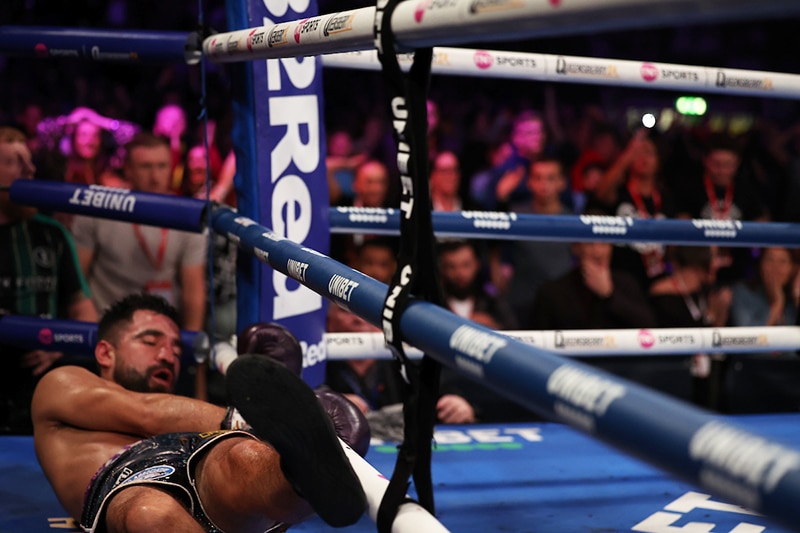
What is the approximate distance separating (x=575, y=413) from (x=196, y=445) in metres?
0.95

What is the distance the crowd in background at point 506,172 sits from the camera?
3.07 meters

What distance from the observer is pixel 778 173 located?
388 centimetres

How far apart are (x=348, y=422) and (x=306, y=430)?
445mm

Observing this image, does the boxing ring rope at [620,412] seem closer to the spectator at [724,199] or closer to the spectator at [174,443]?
the spectator at [174,443]

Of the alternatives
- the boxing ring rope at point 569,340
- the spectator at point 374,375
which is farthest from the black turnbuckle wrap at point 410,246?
the spectator at point 374,375

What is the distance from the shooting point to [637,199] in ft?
11.5

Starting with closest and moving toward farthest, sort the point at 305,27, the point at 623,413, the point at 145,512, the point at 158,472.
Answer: the point at 623,413, the point at 305,27, the point at 145,512, the point at 158,472

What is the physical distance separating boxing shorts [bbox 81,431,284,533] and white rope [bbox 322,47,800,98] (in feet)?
3.06

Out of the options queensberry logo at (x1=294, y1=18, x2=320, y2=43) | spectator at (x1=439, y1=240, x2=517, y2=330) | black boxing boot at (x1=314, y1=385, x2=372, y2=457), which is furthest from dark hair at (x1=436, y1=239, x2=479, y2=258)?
A: queensberry logo at (x1=294, y1=18, x2=320, y2=43)

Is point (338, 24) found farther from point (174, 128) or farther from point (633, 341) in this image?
point (174, 128)

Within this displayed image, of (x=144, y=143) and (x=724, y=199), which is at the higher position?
(x=144, y=143)

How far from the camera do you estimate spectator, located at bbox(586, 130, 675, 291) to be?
3350mm

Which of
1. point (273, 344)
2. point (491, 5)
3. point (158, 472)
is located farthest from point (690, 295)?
point (491, 5)

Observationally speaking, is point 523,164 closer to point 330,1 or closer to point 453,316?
point 330,1
